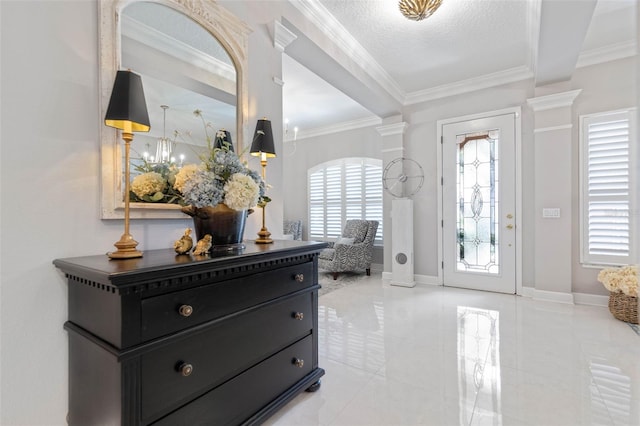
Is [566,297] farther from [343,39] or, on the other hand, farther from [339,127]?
[339,127]

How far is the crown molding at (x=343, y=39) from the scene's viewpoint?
8.40 feet

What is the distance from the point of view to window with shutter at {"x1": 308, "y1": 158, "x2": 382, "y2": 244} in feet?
19.0

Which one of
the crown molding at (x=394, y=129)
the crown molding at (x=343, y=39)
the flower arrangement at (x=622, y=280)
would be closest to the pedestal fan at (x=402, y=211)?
the crown molding at (x=394, y=129)

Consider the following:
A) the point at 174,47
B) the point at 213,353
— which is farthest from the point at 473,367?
the point at 174,47

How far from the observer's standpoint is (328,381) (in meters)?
1.99

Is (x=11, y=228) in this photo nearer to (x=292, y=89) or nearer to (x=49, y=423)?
(x=49, y=423)

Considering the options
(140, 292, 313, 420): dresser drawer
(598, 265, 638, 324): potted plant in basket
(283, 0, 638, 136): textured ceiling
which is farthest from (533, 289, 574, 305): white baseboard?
(140, 292, 313, 420): dresser drawer

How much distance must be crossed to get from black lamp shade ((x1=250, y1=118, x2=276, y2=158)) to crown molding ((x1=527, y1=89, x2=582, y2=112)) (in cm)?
354

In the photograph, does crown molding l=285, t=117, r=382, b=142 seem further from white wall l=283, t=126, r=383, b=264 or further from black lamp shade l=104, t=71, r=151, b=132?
black lamp shade l=104, t=71, r=151, b=132

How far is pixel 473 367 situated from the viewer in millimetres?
2139

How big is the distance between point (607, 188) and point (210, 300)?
427 centimetres

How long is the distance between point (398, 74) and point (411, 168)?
1.42 meters

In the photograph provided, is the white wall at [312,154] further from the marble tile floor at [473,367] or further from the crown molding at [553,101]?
the marble tile floor at [473,367]

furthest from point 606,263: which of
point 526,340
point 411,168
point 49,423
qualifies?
point 49,423
